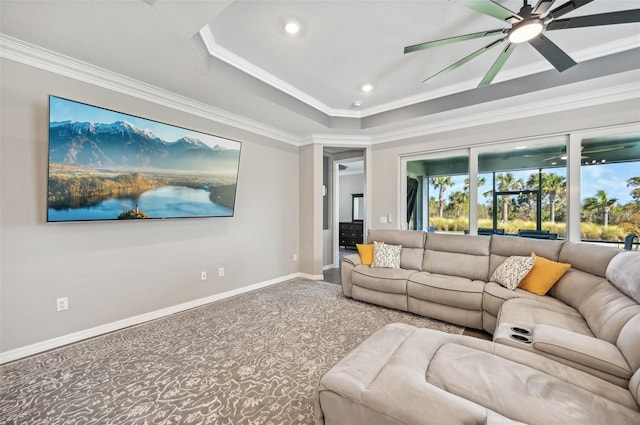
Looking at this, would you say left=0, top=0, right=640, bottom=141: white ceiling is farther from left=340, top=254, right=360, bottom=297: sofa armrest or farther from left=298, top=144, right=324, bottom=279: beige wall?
left=340, top=254, right=360, bottom=297: sofa armrest

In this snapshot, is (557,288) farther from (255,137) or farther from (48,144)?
(48,144)

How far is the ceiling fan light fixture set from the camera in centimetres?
179

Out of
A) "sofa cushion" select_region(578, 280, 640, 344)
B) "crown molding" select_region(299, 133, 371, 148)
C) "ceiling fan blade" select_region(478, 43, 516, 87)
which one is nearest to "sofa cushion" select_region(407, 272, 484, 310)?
"sofa cushion" select_region(578, 280, 640, 344)

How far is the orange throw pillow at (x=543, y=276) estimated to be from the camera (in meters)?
2.58

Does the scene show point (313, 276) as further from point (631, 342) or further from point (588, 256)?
point (631, 342)

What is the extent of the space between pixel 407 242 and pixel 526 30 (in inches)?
106

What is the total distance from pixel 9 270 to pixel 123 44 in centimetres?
213

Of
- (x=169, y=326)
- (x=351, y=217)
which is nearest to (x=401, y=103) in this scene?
(x=169, y=326)

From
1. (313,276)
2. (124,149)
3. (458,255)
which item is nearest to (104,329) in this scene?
(124,149)

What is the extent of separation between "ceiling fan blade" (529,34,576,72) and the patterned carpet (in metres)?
2.64

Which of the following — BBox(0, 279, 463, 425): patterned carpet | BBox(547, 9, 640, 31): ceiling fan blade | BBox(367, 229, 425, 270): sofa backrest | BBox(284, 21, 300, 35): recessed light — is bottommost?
BBox(0, 279, 463, 425): patterned carpet

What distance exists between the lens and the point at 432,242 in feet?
12.3

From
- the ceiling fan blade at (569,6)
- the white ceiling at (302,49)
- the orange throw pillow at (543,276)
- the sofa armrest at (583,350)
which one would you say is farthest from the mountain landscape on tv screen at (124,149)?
the orange throw pillow at (543,276)

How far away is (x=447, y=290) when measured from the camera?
9.57 ft
